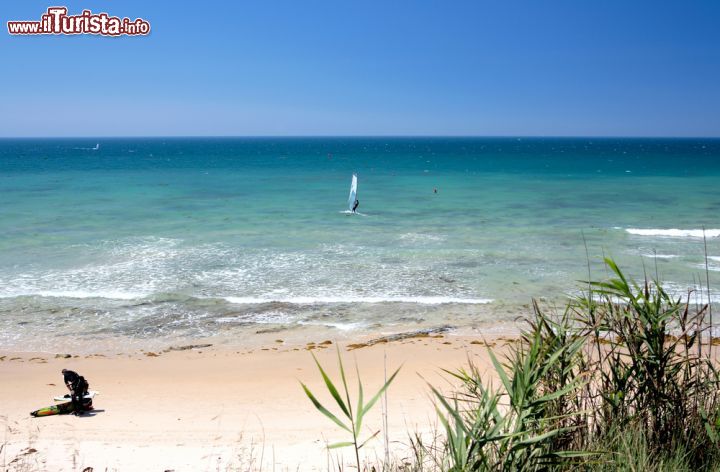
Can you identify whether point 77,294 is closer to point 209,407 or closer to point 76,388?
point 76,388

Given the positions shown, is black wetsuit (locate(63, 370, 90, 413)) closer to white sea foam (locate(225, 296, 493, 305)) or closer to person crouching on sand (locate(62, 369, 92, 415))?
person crouching on sand (locate(62, 369, 92, 415))

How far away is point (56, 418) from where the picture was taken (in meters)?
8.10

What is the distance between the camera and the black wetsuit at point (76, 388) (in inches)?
317

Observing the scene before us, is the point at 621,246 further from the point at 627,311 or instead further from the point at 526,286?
the point at 627,311

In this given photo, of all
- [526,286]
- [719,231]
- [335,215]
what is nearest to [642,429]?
[526,286]

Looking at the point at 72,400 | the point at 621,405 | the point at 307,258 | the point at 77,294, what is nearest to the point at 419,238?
the point at 307,258

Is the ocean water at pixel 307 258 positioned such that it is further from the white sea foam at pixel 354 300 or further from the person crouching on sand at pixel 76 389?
the person crouching on sand at pixel 76 389

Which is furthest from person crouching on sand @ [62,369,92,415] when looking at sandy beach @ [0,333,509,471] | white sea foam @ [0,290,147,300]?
white sea foam @ [0,290,147,300]

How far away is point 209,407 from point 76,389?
6.18ft

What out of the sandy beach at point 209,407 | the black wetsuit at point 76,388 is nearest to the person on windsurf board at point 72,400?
the black wetsuit at point 76,388

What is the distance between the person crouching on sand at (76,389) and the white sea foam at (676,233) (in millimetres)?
22657

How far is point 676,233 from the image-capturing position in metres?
24.3

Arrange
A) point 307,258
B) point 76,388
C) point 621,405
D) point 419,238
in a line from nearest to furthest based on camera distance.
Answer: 1. point 621,405
2. point 76,388
3. point 307,258
4. point 419,238

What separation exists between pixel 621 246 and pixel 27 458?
20.5m
